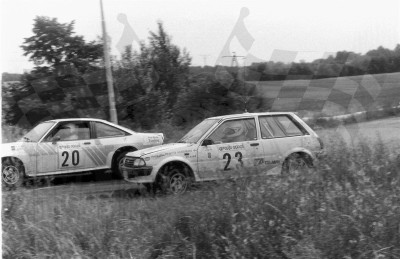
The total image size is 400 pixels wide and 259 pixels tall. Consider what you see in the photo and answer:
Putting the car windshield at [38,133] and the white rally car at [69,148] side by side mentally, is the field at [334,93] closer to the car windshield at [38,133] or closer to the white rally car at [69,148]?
the white rally car at [69,148]

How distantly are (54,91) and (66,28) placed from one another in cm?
271

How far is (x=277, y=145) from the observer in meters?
9.52

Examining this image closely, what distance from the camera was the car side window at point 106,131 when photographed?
39.8 feet

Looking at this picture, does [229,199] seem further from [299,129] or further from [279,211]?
[299,129]

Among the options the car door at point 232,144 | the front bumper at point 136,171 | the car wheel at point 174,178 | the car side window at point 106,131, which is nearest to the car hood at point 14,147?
the car side window at point 106,131

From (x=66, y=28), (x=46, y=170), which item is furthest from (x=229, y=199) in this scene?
(x=66, y=28)

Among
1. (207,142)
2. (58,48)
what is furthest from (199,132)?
(58,48)

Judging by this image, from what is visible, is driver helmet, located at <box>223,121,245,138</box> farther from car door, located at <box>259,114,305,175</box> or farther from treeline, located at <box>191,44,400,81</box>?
treeline, located at <box>191,44,400,81</box>

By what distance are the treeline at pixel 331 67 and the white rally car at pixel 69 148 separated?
984cm

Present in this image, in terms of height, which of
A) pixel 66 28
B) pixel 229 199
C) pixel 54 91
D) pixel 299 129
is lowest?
pixel 229 199

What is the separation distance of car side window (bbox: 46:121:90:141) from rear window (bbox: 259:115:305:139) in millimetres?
4424

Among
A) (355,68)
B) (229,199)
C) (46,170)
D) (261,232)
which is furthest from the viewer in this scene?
(355,68)

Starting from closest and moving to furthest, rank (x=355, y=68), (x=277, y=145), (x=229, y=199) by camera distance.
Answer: (x=229, y=199), (x=277, y=145), (x=355, y=68)

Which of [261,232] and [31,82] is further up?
[31,82]
